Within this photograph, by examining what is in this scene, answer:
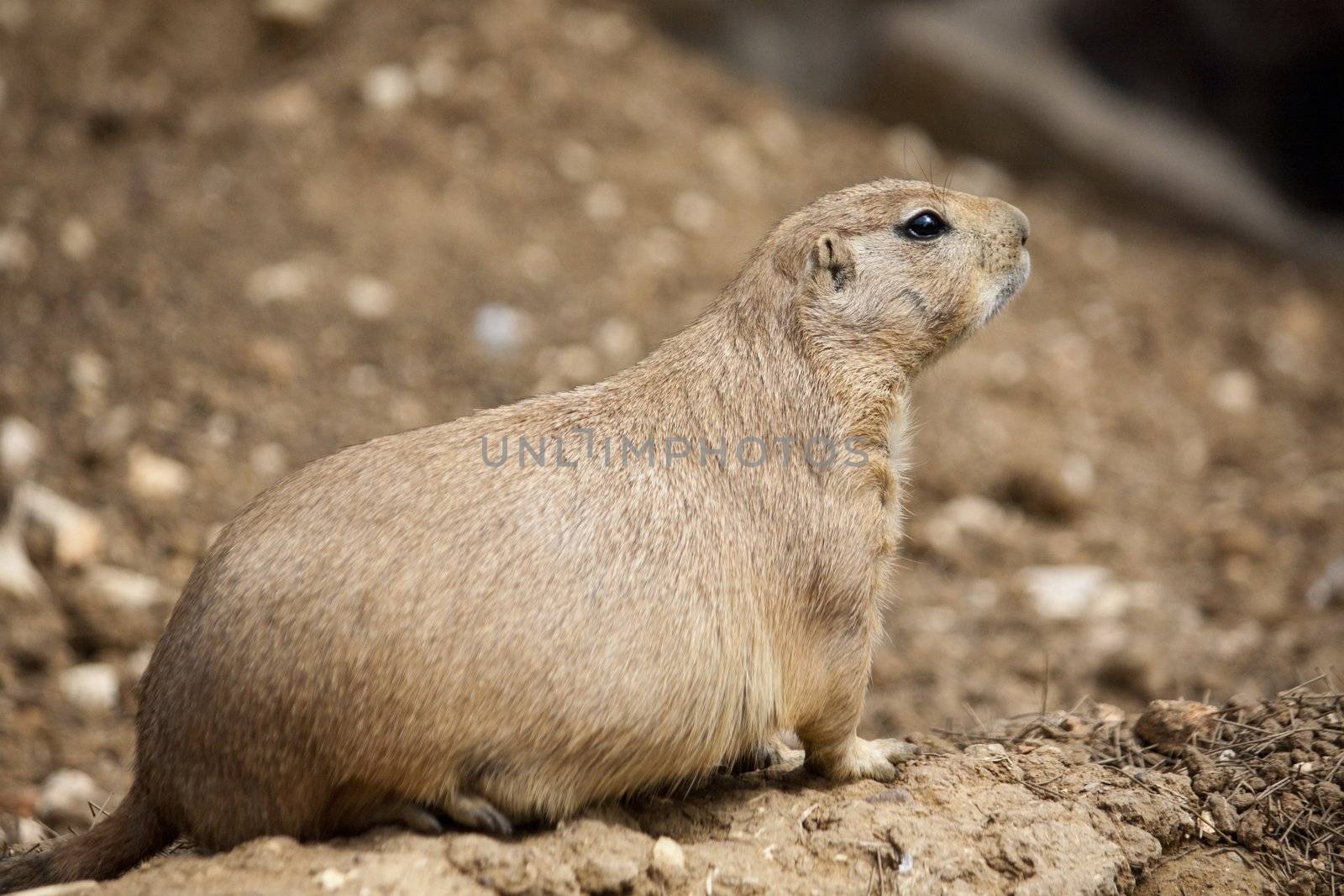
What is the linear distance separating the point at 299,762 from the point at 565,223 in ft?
18.9

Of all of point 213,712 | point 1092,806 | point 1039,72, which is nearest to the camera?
point 213,712

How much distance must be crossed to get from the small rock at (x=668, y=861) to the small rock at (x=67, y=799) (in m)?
2.19

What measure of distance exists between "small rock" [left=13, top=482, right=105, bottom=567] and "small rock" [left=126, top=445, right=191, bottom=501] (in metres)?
0.27

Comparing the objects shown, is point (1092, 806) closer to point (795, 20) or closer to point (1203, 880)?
point (1203, 880)

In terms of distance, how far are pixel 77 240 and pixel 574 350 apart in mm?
2993

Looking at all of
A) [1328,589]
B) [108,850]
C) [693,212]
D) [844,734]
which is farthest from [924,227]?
[693,212]

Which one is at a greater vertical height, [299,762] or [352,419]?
[352,419]

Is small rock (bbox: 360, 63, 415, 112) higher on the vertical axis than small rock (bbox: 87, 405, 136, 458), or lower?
higher

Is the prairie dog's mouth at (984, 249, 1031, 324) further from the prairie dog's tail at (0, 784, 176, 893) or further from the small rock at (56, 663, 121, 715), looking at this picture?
the small rock at (56, 663, 121, 715)

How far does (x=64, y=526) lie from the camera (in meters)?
5.34

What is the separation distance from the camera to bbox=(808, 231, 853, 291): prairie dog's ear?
366 cm

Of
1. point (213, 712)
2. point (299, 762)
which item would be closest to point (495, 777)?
point (299, 762)

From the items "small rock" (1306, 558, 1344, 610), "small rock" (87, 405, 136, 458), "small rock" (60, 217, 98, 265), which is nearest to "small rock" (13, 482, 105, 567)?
"small rock" (87, 405, 136, 458)

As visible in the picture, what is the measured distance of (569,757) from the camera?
2867mm
